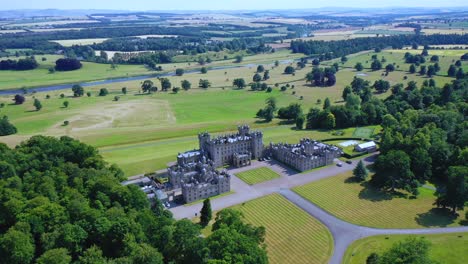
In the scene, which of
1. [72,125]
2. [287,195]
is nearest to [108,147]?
[72,125]

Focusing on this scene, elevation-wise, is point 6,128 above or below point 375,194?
above

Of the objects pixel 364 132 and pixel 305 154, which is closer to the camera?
pixel 305 154

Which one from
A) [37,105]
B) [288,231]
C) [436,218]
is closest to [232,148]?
[288,231]

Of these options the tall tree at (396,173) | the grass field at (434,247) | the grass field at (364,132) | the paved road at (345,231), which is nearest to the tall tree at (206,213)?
the paved road at (345,231)

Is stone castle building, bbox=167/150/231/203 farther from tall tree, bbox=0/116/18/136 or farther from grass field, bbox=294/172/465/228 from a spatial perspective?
tall tree, bbox=0/116/18/136

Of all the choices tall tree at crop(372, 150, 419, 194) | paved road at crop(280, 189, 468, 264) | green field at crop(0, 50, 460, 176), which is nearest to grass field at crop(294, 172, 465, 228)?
paved road at crop(280, 189, 468, 264)

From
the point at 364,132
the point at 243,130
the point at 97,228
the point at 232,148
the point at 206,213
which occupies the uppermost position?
the point at 243,130

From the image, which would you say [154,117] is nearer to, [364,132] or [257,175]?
[257,175]
